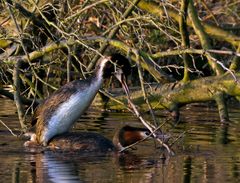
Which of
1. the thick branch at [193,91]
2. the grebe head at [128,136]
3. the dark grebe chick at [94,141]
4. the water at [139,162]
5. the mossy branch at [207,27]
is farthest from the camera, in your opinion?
the mossy branch at [207,27]

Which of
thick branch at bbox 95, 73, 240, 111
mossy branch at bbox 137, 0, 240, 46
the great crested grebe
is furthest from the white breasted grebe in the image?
mossy branch at bbox 137, 0, 240, 46

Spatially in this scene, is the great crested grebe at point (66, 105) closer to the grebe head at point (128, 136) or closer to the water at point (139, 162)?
the water at point (139, 162)

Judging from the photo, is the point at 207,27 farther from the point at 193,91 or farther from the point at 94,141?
the point at 94,141

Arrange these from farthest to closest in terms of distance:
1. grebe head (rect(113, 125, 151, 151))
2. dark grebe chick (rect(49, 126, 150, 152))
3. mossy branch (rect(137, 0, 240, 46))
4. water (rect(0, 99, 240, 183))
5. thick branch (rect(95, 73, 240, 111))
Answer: mossy branch (rect(137, 0, 240, 46)) → thick branch (rect(95, 73, 240, 111)) → grebe head (rect(113, 125, 151, 151)) → dark grebe chick (rect(49, 126, 150, 152)) → water (rect(0, 99, 240, 183))

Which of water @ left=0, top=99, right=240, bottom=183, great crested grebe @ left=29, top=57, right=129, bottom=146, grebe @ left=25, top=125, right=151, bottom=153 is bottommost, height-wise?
water @ left=0, top=99, right=240, bottom=183

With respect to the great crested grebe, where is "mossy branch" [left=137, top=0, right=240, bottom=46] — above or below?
above

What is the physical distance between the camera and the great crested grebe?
10156 mm

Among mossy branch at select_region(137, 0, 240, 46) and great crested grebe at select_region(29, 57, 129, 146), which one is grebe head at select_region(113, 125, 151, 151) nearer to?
great crested grebe at select_region(29, 57, 129, 146)

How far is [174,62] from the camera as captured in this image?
16.1m

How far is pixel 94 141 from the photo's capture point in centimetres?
988

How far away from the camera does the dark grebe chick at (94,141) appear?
32.3 feet

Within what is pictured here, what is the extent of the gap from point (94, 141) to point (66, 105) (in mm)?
567

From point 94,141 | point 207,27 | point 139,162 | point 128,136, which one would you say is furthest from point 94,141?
point 207,27

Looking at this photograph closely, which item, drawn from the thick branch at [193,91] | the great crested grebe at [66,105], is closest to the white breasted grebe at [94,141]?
the great crested grebe at [66,105]
